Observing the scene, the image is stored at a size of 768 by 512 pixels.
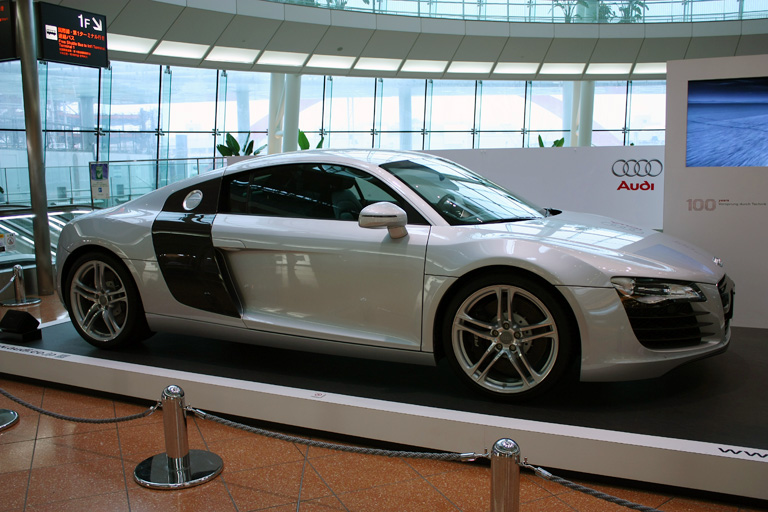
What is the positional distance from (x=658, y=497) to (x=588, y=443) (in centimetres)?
33

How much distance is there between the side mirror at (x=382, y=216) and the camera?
3.20 meters

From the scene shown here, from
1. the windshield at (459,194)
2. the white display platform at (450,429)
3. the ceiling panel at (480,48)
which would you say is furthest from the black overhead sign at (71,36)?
the ceiling panel at (480,48)

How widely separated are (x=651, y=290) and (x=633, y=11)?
14.9m

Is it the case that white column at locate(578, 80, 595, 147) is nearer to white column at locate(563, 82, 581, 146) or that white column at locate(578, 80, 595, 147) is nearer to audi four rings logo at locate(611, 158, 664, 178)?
white column at locate(563, 82, 581, 146)

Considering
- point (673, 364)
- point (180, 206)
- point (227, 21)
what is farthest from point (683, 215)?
point (227, 21)

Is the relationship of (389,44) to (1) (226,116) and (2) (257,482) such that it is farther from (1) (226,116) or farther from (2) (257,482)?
(2) (257,482)

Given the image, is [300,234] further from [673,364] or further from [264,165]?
[673,364]

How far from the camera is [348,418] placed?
124 inches

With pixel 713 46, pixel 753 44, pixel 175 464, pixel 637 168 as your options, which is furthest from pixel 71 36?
pixel 753 44

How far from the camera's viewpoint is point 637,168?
8.26 metres

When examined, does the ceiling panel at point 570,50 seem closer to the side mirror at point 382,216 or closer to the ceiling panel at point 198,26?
the ceiling panel at point 198,26

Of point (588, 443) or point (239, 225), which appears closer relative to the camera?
point (588, 443)

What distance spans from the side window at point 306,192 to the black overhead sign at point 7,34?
4.88 metres

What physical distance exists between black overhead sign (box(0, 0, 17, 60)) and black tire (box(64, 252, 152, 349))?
4.25m
